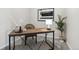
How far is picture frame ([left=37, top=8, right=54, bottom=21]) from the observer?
576cm

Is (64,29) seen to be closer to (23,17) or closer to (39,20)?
(39,20)

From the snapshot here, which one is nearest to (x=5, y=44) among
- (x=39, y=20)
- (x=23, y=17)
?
(x=23, y=17)

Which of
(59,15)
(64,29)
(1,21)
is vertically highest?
(59,15)

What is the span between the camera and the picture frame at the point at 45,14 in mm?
5762

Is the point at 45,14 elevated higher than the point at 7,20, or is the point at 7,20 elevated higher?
the point at 45,14

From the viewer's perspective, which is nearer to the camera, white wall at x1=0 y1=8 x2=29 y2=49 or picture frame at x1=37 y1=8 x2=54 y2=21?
white wall at x1=0 y1=8 x2=29 y2=49

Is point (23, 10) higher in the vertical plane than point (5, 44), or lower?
higher

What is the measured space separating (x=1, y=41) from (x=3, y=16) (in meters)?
0.92

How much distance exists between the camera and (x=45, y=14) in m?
5.87

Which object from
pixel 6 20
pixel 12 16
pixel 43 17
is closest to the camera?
pixel 6 20

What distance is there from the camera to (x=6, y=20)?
4207 millimetres

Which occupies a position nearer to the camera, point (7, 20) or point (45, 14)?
point (7, 20)

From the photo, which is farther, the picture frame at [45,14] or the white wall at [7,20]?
the picture frame at [45,14]
